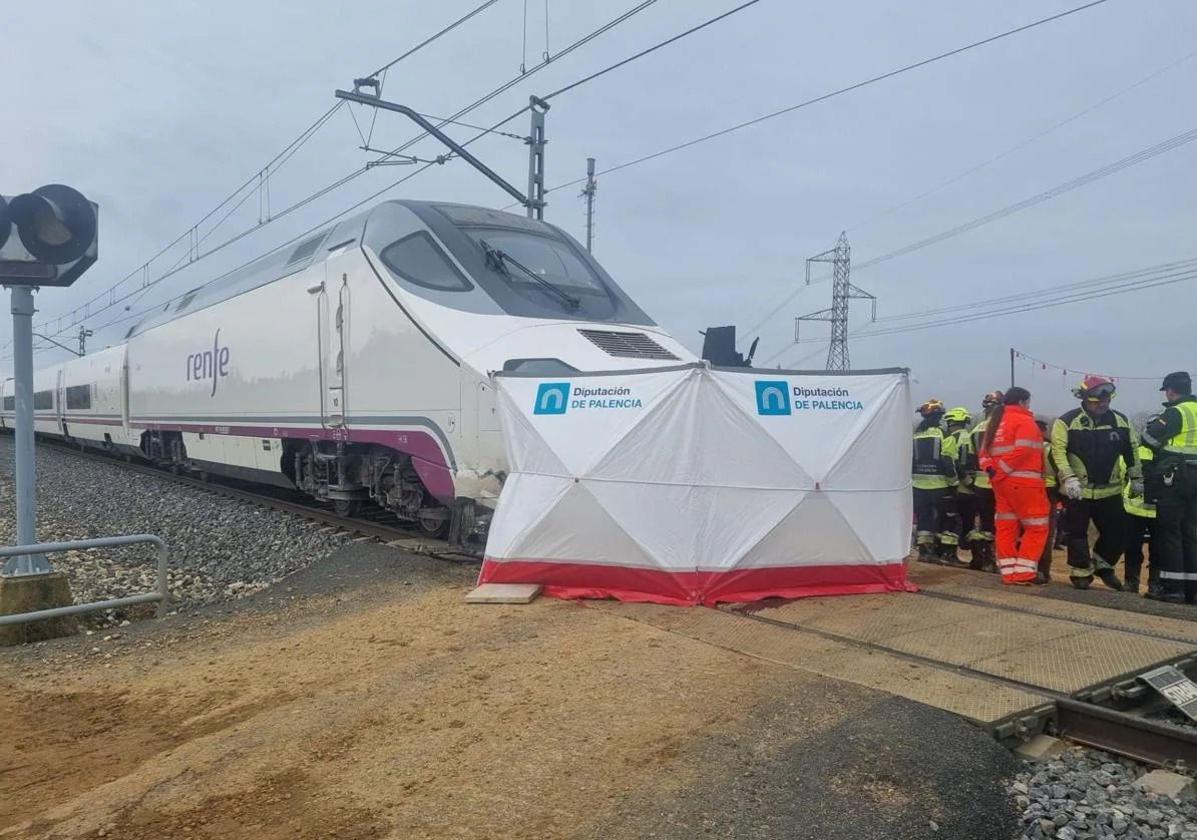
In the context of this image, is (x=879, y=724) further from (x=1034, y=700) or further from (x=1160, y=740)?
(x=1160, y=740)

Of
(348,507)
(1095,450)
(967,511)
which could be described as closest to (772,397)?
(1095,450)

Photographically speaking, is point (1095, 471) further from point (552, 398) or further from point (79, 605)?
point (79, 605)

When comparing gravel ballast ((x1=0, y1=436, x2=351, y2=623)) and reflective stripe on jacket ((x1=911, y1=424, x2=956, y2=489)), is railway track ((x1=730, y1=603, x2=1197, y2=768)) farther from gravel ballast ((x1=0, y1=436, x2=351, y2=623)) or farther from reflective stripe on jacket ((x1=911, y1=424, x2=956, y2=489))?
gravel ballast ((x1=0, y1=436, x2=351, y2=623))

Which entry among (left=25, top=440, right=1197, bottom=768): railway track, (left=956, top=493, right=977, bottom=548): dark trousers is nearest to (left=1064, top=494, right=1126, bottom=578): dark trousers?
(left=956, top=493, right=977, bottom=548): dark trousers

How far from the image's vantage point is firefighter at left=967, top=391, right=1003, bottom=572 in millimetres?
8711

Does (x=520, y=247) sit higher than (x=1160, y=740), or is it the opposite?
(x=520, y=247)

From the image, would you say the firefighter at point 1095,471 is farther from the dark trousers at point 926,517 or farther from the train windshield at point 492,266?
the train windshield at point 492,266

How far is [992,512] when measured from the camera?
8852mm

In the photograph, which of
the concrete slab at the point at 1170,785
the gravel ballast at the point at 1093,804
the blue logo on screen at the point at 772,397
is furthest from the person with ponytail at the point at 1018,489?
the concrete slab at the point at 1170,785

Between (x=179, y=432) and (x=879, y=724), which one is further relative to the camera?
(x=179, y=432)

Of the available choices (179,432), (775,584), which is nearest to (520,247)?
(775,584)

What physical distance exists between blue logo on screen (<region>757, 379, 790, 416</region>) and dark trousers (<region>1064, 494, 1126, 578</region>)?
2993mm

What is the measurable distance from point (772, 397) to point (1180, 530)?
3.56m

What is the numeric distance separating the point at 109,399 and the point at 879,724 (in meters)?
23.4
